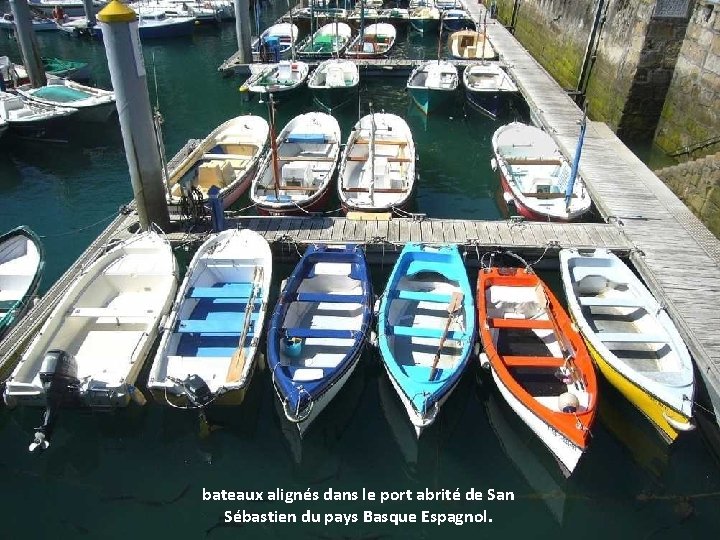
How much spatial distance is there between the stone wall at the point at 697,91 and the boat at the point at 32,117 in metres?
22.2

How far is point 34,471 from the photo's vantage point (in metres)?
9.59

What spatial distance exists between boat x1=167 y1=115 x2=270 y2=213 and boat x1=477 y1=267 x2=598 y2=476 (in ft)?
24.8

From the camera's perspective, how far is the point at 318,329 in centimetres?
1067

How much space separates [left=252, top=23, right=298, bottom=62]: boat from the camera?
2961cm

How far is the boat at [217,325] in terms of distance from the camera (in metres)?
9.55

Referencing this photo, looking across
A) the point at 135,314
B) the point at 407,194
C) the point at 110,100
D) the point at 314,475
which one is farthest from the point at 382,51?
the point at 314,475

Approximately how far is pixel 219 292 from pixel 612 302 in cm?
814

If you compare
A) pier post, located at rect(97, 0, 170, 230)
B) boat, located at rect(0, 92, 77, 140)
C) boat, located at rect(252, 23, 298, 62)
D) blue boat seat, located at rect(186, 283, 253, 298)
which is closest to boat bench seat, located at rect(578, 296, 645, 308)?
blue boat seat, located at rect(186, 283, 253, 298)

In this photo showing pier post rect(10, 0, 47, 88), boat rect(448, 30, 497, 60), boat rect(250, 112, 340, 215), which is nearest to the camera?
boat rect(250, 112, 340, 215)

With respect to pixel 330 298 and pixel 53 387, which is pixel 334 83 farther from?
pixel 53 387

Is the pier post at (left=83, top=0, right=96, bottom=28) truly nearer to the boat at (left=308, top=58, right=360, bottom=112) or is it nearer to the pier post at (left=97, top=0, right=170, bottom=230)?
the boat at (left=308, top=58, right=360, bottom=112)

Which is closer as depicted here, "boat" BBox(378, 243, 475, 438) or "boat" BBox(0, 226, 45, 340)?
"boat" BBox(378, 243, 475, 438)

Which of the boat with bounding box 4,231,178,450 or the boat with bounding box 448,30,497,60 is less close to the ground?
the boat with bounding box 448,30,497,60

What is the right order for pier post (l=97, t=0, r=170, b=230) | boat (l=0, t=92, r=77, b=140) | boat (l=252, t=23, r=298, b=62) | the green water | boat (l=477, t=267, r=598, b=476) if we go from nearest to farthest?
the green water → boat (l=477, t=267, r=598, b=476) → pier post (l=97, t=0, r=170, b=230) → boat (l=0, t=92, r=77, b=140) → boat (l=252, t=23, r=298, b=62)
